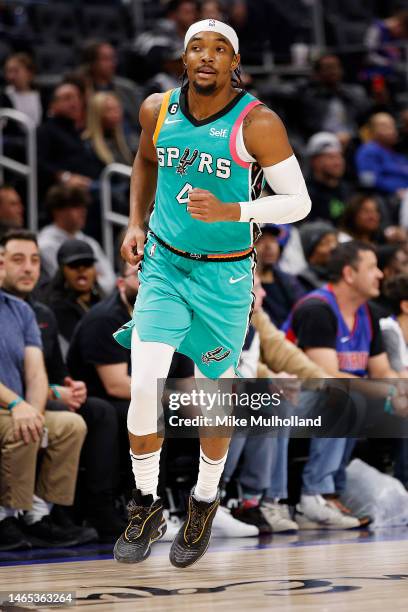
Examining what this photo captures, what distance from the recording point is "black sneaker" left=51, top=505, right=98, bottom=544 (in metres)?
6.08

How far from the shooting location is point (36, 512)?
6.14m

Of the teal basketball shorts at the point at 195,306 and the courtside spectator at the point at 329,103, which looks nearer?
the teal basketball shorts at the point at 195,306

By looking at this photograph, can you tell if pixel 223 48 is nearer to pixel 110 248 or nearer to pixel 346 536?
pixel 346 536

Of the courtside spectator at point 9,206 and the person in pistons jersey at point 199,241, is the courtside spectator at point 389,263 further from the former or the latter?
the person in pistons jersey at point 199,241

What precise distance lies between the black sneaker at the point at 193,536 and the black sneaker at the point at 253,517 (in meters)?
1.61

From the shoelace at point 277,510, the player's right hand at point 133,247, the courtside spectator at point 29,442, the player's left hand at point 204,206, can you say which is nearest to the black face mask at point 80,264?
the courtside spectator at point 29,442

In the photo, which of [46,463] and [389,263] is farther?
[389,263]

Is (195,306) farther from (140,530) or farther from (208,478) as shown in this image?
(140,530)

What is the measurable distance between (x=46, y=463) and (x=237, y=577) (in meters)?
1.74

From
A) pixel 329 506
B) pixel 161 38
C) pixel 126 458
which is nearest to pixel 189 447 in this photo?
pixel 126 458

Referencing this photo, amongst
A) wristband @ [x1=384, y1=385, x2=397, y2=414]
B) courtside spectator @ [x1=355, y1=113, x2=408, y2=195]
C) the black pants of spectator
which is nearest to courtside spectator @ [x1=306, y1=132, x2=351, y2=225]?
courtside spectator @ [x1=355, y1=113, x2=408, y2=195]

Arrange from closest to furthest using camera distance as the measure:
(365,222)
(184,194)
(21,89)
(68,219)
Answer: (184,194) → (68,219) → (365,222) → (21,89)

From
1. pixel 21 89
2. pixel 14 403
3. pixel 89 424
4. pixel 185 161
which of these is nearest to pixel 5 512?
pixel 14 403

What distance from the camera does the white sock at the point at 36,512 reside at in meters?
6.12
